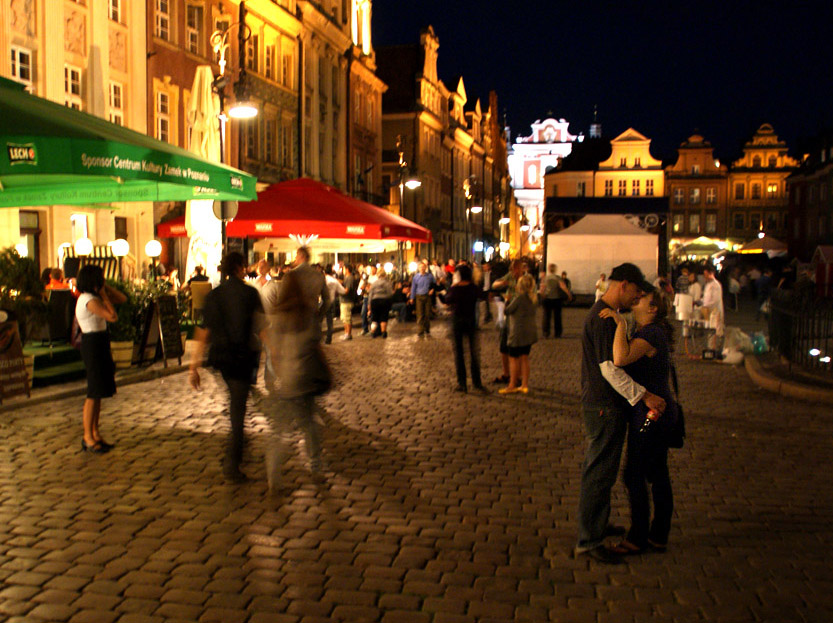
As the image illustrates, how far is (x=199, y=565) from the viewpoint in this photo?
5.61 meters

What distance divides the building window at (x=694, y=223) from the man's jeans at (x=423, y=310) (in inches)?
2997

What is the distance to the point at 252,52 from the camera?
115ft

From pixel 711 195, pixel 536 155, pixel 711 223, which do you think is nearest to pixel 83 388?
pixel 711 195

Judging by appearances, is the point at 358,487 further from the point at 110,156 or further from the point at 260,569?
the point at 110,156

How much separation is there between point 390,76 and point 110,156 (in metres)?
55.0

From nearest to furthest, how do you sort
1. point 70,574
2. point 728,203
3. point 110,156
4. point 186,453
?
point 70,574
point 186,453
point 110,156
point 728,203

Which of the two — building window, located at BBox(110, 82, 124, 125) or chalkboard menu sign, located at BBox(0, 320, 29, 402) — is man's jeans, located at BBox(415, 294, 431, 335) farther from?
chalkboard menu sign, located at BBox(0, 320, 29, 402)

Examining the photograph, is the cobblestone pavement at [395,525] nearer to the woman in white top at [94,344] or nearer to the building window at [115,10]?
the woman in white top at [94,344]

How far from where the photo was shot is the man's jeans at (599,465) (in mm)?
5602

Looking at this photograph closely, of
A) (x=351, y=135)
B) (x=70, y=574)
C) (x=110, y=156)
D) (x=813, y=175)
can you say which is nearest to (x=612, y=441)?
(x=70, y=574)

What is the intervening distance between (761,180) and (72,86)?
80420 mm

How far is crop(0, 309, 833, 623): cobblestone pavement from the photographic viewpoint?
5.02m

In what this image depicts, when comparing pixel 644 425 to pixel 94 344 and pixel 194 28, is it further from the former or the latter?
pixel 194 28

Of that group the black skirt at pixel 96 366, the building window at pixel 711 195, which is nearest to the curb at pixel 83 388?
the black skirt at pixel 96 366
